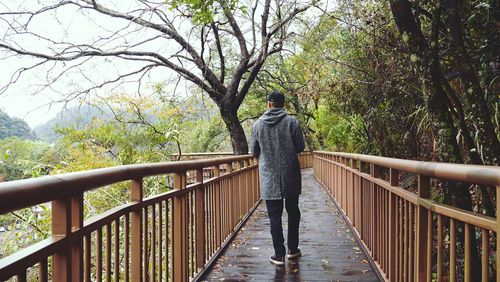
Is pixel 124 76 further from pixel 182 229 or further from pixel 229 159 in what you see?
pixel 182 229

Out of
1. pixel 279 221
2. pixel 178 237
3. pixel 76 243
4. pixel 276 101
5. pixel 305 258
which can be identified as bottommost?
pixel 305 258

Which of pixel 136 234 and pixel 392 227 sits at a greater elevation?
pixel 136 234

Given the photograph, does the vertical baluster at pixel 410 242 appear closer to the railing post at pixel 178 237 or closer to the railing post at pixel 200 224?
the railing post at pixel 178 237

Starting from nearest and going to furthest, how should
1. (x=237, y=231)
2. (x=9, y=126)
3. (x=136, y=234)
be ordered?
(x=136, y=234)
(x=237, y=231)
(x=9, y=126)

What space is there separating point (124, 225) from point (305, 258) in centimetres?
270

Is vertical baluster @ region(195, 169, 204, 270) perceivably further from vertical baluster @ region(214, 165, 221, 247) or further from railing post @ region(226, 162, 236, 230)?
railing post @ region(226, 162, 236, 230)

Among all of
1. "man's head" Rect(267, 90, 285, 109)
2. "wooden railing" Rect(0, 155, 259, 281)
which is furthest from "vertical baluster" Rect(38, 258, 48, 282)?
"man's head" Rect(267, 90, 285, 109)

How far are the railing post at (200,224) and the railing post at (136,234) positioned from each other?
1420 mm

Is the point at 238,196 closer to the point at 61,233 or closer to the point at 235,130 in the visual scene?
the point at 61,233

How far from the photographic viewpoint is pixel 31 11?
982 centimetres

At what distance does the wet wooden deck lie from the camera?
3826 millimetres

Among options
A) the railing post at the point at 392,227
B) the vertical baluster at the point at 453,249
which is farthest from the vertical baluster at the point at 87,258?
the railing post at the point at 392,227

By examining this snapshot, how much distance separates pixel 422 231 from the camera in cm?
232

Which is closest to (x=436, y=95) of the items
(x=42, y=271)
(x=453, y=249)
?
(x=453, y=249)
